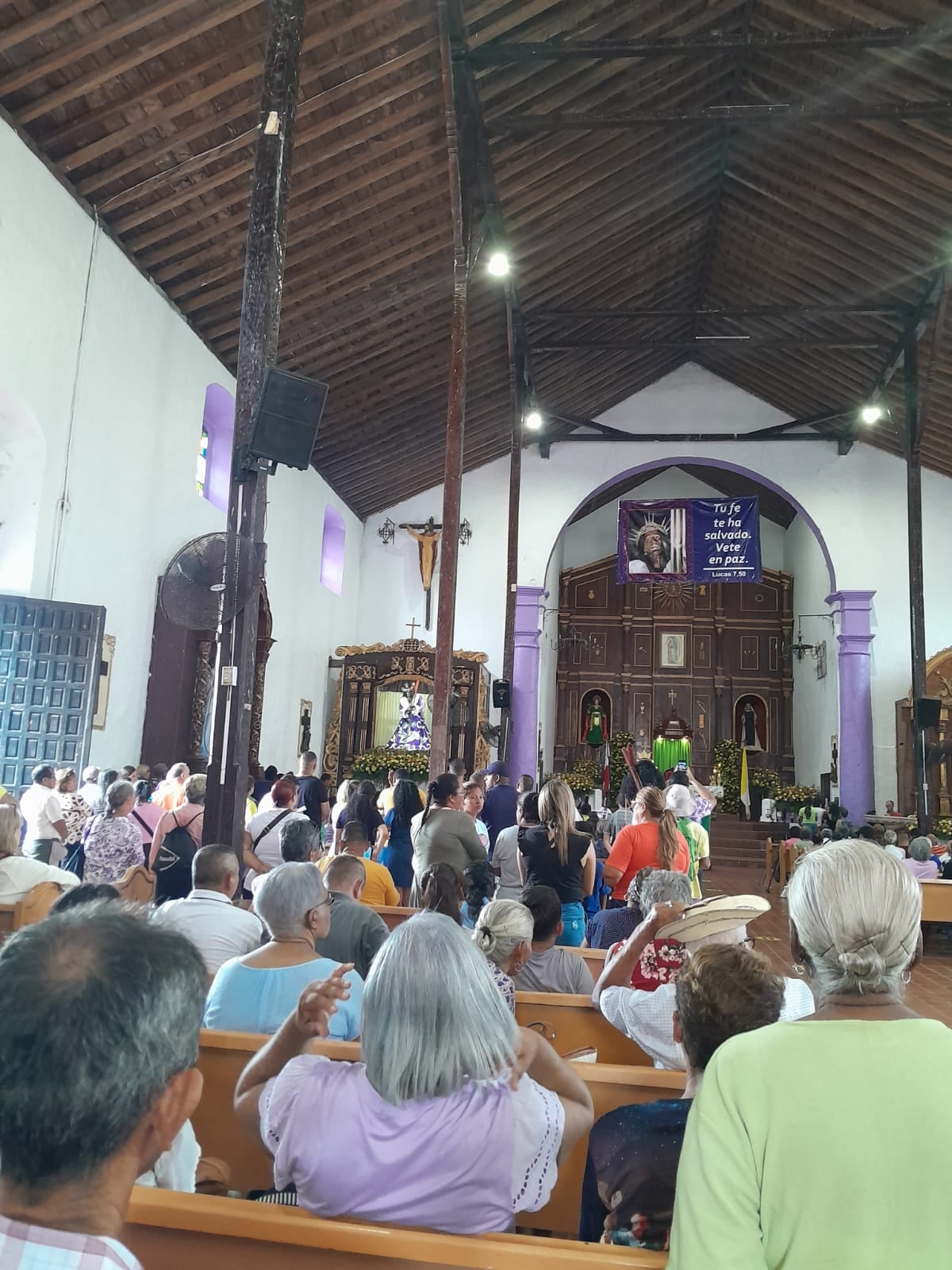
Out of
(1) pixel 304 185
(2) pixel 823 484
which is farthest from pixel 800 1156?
(2) pixel 823 484

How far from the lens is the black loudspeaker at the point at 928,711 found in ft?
43.5

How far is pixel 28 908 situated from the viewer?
4.13m

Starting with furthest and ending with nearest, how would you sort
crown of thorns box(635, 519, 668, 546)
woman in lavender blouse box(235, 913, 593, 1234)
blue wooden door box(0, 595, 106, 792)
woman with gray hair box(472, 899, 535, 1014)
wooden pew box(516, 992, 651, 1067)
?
crown of thorns box(635, 519, 668, 546), blue wooden door box(0, 595, 106, 792), wooden pew box(516, 992, 651, 1067), woman with gray hair box(472, 899, 535, 1014), woman in lavender blouse box(235, 913, 593, 1234)

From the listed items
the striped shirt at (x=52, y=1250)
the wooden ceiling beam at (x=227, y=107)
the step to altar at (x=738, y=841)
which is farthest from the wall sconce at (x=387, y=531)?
the striped shirt at (x=52, y=1250)

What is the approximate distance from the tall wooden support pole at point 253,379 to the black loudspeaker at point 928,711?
1058 centimetres

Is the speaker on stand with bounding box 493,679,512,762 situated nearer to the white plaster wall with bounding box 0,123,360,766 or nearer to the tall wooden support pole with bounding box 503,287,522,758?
the tall wooden support pole with bounding box 503,287,522,758

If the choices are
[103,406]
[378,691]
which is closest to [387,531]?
[378,691]

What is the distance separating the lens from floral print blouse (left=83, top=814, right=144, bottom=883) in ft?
16.8

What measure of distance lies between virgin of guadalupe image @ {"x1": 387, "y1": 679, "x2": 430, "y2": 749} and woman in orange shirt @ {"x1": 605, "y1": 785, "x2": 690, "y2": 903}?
10.2 meters

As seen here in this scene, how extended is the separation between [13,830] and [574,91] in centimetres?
907

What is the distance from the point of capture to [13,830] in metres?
4.42

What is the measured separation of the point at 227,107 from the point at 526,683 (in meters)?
10.4

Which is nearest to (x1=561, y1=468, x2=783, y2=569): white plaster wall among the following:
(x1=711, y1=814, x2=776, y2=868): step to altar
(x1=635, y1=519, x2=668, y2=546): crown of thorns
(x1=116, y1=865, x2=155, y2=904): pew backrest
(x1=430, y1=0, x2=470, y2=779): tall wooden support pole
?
(x1=635, y1=519, x2=668, y2=546): crown of thorns

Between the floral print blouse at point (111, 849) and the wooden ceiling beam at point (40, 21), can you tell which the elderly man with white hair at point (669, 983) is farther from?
the wooden ceiling beam at point (40, 21)
